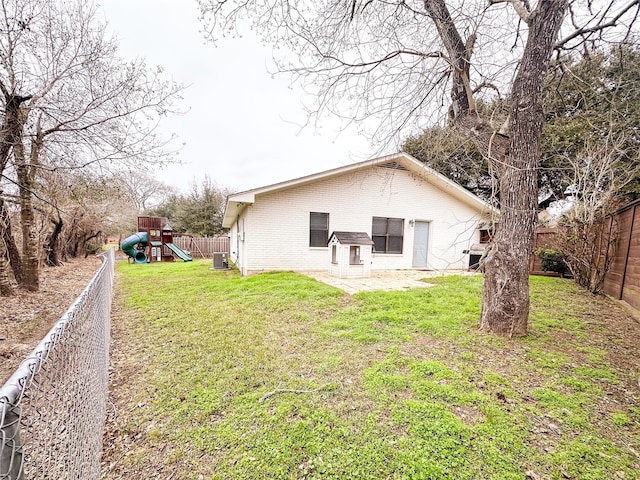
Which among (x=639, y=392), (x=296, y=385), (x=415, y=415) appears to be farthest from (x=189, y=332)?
(x=639, y=392)

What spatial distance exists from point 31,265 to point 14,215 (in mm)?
2043

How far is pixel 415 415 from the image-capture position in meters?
2.23

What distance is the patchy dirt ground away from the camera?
12.1 feet

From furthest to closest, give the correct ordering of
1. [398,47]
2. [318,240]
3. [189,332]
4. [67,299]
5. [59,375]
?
[318,240]
[67,299]
[398,47]
[189,332]
[59,375]

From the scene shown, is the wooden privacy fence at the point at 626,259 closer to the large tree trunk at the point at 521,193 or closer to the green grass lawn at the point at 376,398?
the green grass lawn at the point at 376,398

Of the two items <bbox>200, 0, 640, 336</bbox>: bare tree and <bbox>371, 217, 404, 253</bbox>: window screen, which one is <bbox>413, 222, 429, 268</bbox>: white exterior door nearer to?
<bbox>371, 217, 404, 253</bbox>: window screen

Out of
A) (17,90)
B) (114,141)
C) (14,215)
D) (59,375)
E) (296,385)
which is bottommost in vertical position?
(296,385)

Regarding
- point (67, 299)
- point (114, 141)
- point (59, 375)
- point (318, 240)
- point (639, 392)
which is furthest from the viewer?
point (318, 240)

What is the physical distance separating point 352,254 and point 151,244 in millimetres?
13514

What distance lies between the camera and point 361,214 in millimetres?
10305

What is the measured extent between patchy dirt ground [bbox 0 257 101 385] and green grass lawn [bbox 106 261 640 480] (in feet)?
3.71

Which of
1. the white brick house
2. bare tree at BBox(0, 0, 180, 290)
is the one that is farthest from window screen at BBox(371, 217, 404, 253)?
bare tree at BBox(0, 0, 180, 290)

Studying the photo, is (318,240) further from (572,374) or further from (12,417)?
(12,417)

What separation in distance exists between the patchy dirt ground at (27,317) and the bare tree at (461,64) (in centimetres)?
550
